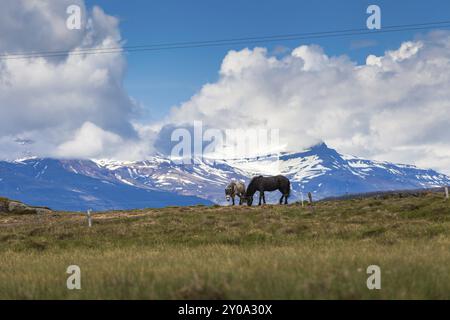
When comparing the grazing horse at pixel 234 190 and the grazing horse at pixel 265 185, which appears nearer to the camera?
the grazing horse at pixel 265 185

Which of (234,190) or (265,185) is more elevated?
(265,185)

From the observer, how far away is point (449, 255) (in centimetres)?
1360

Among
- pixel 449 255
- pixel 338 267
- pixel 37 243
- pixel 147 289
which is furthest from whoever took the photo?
pixel 37 243

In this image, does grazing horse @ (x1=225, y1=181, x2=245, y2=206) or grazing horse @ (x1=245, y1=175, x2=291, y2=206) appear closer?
grazing horse @ (x1=245, y1=175, x2=291, y2=206)

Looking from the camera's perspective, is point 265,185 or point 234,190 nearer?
point 265,185

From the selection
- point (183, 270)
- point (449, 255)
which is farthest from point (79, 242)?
point (449, 255)

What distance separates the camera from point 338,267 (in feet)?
35.3

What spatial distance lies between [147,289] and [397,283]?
4.15 metres
